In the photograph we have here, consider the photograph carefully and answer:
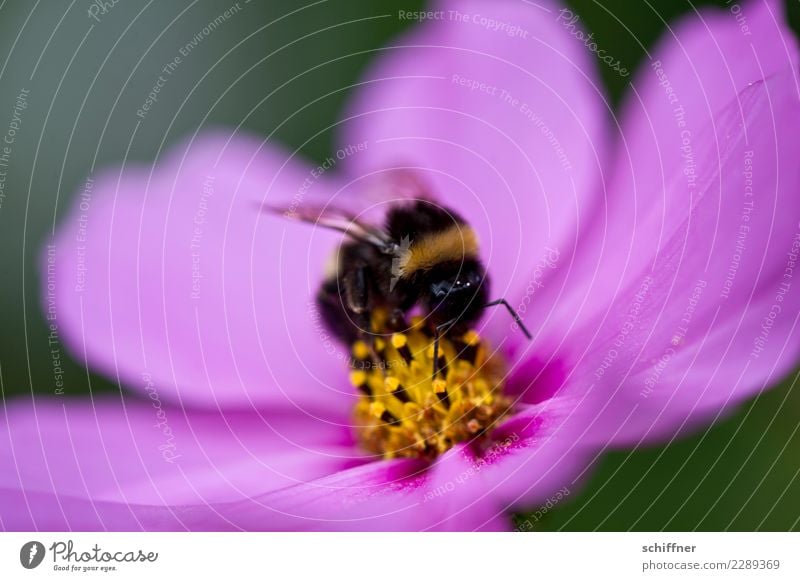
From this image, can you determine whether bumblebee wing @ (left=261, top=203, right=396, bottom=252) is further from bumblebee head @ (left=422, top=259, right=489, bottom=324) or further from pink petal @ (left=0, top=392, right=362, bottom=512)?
pink petal @ (left=0, top=392, right=362, bottom=512)

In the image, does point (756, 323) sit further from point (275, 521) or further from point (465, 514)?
point (275, 521)

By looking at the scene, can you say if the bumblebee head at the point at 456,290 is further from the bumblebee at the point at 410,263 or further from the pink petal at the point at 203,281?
the pink petal at the point at 203,281

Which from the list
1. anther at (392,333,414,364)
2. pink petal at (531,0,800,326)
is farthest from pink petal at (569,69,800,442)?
anther at (392,333,414,364)

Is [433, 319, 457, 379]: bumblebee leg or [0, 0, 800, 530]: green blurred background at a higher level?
[0, 0, 800, 530]: green blurred background

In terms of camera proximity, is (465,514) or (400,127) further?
(400,127)

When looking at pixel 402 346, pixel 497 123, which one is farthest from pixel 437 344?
pixel 497 123
